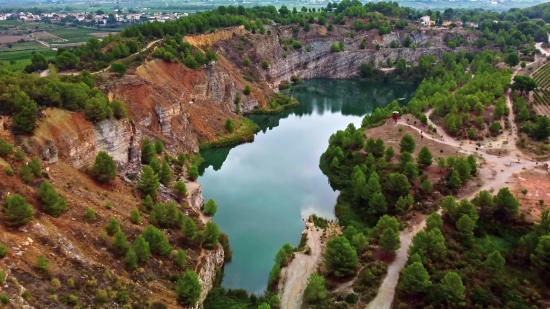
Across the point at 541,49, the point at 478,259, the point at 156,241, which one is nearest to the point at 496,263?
the point at 478,259

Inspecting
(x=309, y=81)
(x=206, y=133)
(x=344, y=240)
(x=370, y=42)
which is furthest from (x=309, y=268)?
(x=370, y=42)

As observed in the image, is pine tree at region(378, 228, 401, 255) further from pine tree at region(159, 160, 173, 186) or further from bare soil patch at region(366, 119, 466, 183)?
pine tree at region(159, 160, 173, 186)

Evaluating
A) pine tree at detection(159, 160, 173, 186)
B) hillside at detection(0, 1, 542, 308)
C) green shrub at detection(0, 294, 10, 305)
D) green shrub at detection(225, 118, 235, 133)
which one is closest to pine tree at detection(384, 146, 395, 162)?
hillside at detection(0, 1, 542, 308)

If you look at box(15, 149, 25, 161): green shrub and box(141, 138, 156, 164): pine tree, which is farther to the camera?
box(141, 138, 156, 164): pine tree

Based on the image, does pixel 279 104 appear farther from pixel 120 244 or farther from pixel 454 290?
pixel 454 290

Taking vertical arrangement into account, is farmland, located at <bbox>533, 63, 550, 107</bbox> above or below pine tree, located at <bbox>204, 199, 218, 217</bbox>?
above

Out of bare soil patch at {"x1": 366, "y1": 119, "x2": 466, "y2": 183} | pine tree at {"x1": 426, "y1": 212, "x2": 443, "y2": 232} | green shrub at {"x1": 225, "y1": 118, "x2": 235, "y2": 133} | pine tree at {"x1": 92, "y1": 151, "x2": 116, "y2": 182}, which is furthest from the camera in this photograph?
green shrub at {"x1": 225, "y1": 118, "x2": 235, "y2": 133}
